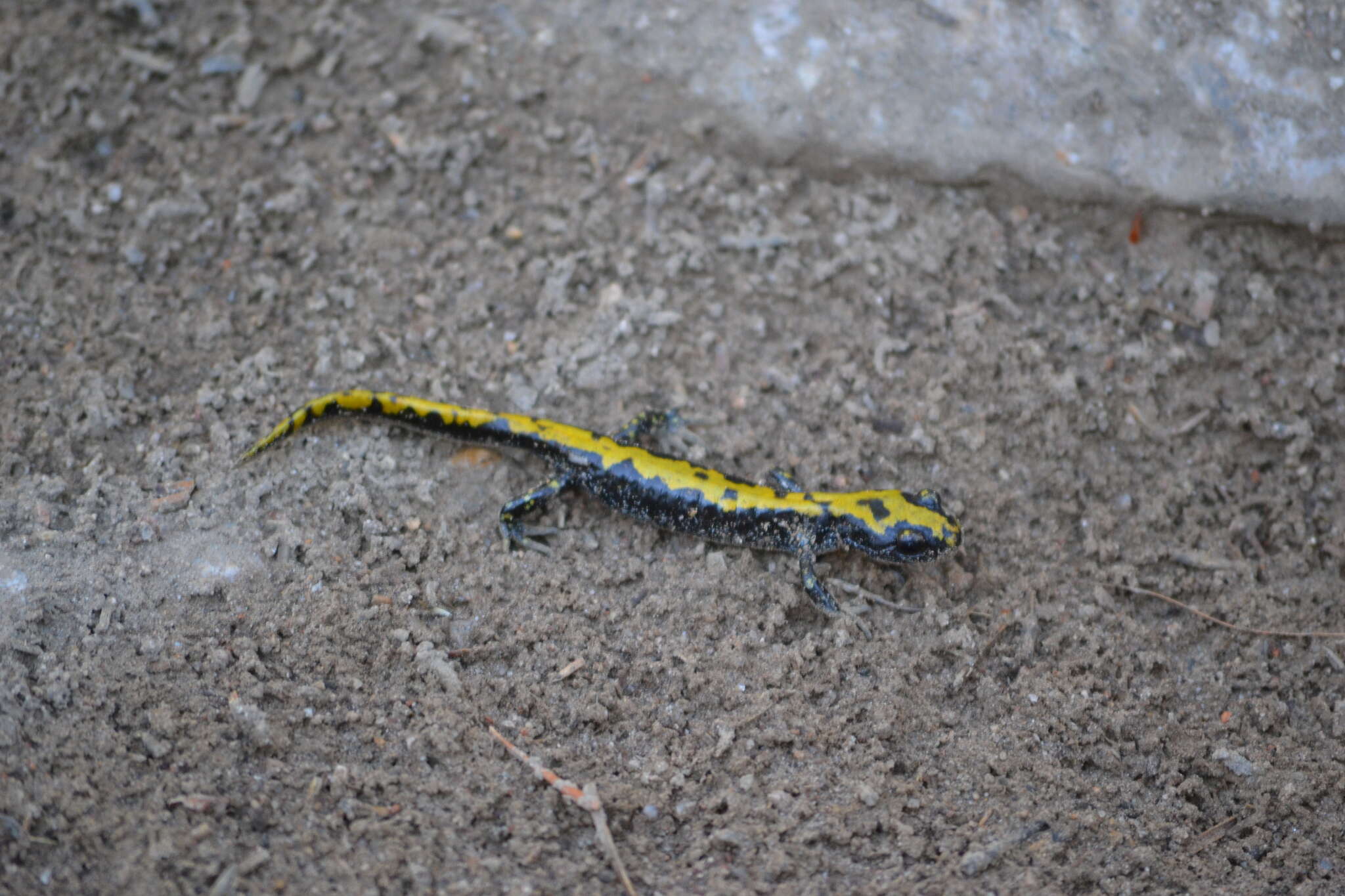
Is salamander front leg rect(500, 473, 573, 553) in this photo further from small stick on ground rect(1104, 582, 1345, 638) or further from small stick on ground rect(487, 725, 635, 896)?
small stick on ground rect(1104, 582, 1345, 638)

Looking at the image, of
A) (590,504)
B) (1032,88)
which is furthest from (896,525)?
(1032,88)

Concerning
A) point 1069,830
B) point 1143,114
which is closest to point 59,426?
point 1069,830

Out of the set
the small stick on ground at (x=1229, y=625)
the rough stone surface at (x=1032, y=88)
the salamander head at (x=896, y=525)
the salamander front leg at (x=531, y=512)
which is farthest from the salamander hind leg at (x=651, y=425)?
the small stick on ground at (x=1229, y=625)

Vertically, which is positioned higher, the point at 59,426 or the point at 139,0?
the point at 139,0

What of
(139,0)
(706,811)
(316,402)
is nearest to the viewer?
(706,811)

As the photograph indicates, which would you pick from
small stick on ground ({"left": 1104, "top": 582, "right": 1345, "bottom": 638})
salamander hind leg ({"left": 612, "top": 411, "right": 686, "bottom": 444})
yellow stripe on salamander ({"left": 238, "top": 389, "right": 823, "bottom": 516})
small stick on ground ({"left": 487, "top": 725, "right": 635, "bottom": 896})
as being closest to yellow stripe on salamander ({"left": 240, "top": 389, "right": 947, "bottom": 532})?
yellow stripe on salamander ({"left": 238, "top": 389, "right": 823, "bottom": 516})

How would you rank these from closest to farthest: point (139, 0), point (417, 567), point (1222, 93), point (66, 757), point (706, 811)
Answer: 1. point (66, 757)
2. point (706, 811)
3. point (417, 567)
4. point (1222, 93)
5. point (139, 0)

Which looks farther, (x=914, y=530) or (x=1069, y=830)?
(x=914, y=530)

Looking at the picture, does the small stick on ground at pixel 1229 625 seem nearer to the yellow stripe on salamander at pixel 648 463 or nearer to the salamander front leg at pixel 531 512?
the yellow stripe on salamander at pixel 648 463

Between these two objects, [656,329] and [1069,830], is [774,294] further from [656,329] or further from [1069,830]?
[1069,830]
